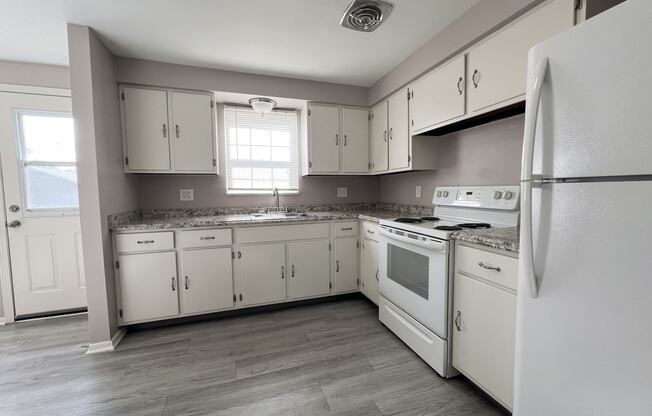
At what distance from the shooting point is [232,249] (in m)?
2.47

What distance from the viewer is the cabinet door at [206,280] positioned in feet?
7.72

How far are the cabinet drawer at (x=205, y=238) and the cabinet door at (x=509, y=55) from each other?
7.15 ft

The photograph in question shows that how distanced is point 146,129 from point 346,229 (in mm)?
2076

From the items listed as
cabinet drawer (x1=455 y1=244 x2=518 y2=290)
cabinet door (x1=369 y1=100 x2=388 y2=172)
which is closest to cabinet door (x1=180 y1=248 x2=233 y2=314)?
cabinet door (x1=369 y1=100 x2=388 y2=172)

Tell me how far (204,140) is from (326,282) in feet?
6.03

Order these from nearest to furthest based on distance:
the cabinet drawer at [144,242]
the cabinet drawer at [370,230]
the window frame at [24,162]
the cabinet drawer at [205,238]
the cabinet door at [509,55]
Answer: the cabinet door at [509,55]
the cabinet drawer at [144,242]
the cabinet drawer at [205,238]
the window frame at [24,162]
the cabinet drawer at [370,230]

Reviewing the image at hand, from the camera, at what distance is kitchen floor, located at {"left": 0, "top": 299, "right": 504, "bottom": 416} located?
1493 millimetres

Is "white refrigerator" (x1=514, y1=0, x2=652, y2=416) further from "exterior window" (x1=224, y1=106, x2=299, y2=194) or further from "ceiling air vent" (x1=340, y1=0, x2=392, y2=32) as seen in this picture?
"exterior window" (x1=224, y1=106, x2=299, y2=194)

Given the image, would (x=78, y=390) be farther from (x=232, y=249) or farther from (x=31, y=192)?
(x=31, y=192)

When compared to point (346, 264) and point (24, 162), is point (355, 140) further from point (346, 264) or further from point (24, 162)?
point (24, 162)

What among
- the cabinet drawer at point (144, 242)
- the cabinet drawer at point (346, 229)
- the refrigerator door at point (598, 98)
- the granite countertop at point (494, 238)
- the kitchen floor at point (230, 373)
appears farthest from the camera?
the cabinet drawer at point (346, 229)

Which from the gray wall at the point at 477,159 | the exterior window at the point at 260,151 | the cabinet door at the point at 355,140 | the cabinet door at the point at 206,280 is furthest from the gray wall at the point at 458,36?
the cabinet door at the point at 206,280

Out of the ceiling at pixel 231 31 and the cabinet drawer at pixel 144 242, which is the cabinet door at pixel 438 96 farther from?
the cabinet drawer at pixel 144 242

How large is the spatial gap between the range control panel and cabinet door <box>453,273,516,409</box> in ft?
1.99
